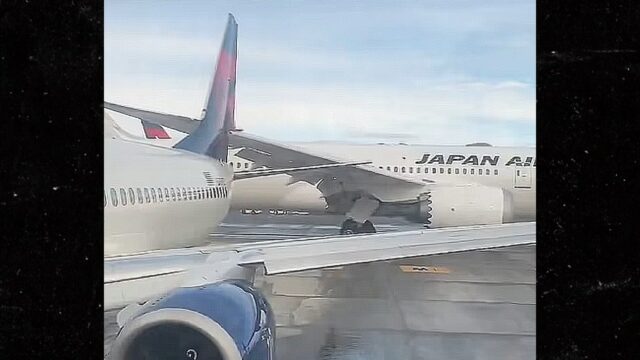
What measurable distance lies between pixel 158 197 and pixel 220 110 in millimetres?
181

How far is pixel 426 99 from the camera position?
3.63ft

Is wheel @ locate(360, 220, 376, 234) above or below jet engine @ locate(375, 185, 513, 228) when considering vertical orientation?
below

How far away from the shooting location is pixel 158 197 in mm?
1118

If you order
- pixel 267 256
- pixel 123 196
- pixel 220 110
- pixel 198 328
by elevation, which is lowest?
pixel 198 328

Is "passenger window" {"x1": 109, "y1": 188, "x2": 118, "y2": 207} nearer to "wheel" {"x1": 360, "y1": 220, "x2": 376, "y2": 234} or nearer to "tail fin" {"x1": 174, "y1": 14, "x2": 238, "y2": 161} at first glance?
"tail fin" {"x1": 174, "y1": 14, "x2": 238, "y2": 161}

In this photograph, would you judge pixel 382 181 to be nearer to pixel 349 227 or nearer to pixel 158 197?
pixel 349 227

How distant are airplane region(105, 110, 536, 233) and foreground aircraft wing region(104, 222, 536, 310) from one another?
0.03 meters

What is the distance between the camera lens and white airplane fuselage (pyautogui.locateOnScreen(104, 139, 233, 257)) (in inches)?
43.4

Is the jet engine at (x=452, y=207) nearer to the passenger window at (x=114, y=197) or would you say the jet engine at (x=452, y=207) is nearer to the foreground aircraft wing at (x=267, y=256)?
the foreground aircraft wing at (x=267, y=256)

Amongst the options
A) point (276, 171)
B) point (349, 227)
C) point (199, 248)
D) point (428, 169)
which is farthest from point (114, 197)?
point (428, 169)

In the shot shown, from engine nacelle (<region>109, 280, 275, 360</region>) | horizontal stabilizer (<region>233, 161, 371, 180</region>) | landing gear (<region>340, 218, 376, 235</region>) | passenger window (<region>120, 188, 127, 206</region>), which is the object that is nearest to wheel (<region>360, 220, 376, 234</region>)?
landing gear (<region>340, 218, 376, 235</region>)
